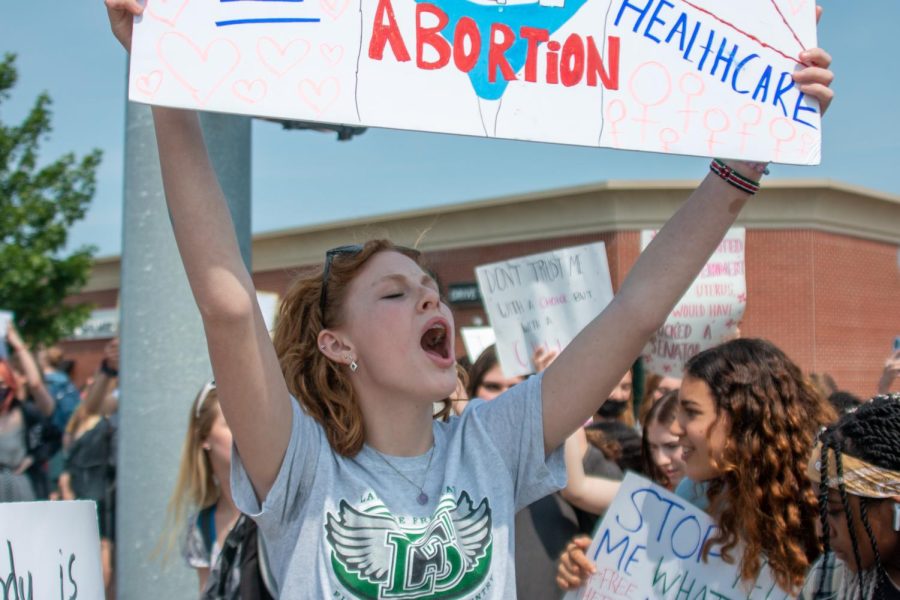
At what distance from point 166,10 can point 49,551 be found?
1.38m

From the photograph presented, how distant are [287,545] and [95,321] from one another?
3008 cm

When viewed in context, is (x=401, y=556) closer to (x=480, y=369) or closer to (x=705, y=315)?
(x=480, y=369)

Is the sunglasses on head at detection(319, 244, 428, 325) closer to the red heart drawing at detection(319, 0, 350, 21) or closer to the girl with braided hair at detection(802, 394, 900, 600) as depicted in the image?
the red heart drawing at detection(319, 0, 350, 21)

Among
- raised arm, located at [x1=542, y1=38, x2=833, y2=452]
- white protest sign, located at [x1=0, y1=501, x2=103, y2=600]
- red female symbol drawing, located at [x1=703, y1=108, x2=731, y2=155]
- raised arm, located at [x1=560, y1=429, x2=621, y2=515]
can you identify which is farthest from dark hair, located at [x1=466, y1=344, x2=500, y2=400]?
red female symbol drawing, located at [x1=703, y1=108, x2=731, y2=155]

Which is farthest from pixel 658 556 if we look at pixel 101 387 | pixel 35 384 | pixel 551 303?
pixel 101 387

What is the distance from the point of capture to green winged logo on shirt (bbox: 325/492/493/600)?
1.77m

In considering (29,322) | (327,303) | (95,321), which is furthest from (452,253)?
(327,303)

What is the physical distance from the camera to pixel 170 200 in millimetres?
1688

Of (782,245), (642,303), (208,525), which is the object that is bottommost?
(208,525)

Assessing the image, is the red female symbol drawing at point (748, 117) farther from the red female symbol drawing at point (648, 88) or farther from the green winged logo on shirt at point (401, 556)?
the green winged logo on shirt at point (401, 556)

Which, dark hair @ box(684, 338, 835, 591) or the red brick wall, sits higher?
the red brick wall

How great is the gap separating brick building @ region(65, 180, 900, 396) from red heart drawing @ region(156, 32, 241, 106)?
58.0 feet

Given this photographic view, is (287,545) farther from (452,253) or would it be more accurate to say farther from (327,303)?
(452,253)

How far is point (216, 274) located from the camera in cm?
168
